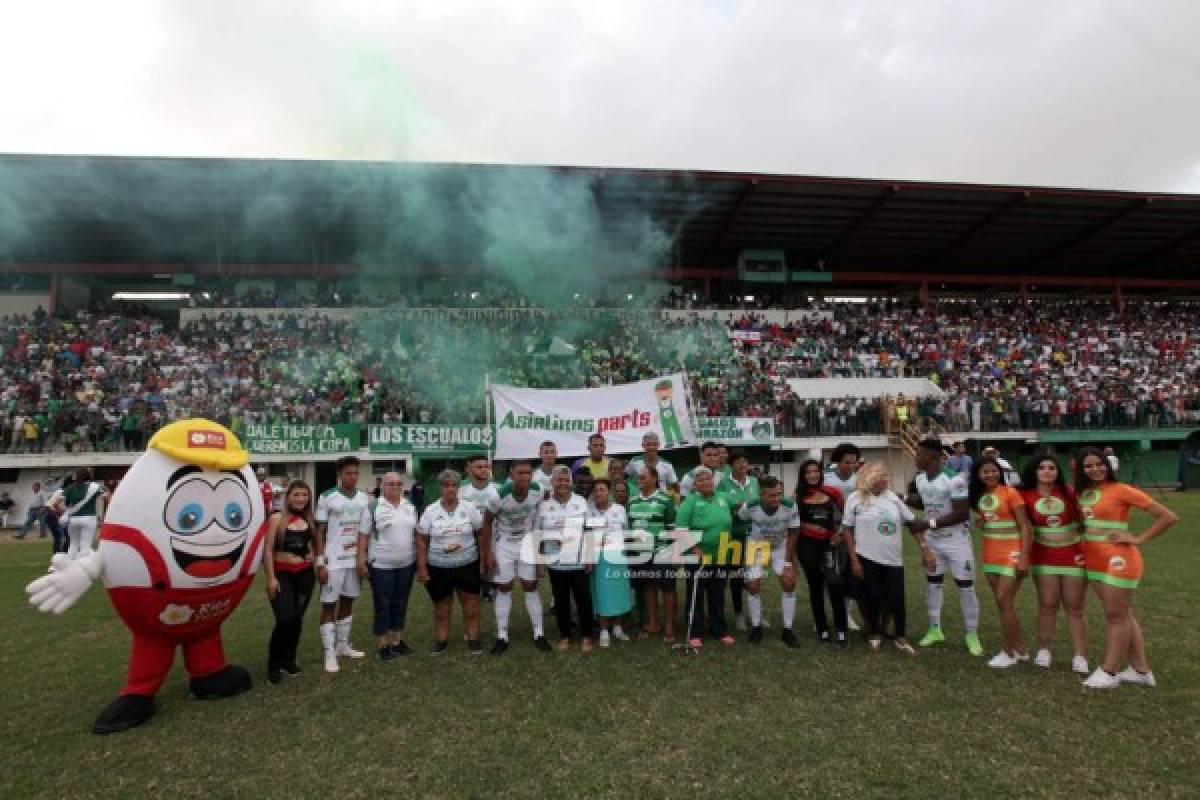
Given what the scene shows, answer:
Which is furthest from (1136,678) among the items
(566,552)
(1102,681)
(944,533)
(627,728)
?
(566,552)

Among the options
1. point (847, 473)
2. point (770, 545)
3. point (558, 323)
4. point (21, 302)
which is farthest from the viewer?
point (21, 302)

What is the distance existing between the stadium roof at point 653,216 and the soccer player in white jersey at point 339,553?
1672 centimetres

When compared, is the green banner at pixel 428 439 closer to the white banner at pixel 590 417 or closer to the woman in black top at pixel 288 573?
the white banner at pixel 590 417

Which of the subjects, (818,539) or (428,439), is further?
(428,439)

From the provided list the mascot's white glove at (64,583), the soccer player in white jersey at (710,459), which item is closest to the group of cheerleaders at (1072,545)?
the soccer player in white jersey at (710,459)

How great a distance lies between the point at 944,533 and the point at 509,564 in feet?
12.9

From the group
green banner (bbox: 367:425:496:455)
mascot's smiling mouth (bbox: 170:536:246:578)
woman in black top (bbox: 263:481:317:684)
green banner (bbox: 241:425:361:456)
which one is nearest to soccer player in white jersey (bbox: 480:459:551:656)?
woman in black top (bbox: 263:481:317:684)

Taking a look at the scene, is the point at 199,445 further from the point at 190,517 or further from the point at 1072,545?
the point at 1072,545

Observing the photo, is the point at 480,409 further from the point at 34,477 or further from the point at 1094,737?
the point at 1094,737

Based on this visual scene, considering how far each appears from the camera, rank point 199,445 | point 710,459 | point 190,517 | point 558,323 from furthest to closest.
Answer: point 558,323 < point 710,459 < point 199,445 < point 190,517

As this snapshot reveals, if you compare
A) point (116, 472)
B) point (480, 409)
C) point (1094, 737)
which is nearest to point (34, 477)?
point (116, 472)

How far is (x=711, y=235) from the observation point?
24844 millimetres

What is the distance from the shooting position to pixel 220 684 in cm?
481

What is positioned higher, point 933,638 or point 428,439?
point 428,439
